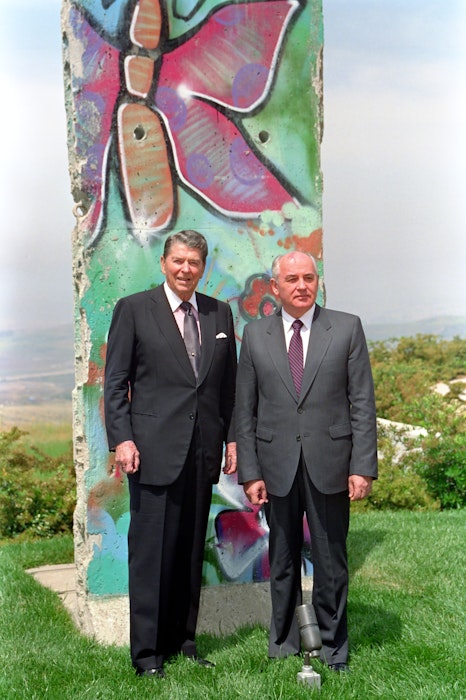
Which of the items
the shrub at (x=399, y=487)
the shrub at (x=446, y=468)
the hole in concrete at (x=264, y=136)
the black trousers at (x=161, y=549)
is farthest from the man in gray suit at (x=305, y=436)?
the shrub at (x=446, y=468)

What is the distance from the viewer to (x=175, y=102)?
18.9ft

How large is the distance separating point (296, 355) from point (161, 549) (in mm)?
1224

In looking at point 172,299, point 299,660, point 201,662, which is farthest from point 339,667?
point 172,299

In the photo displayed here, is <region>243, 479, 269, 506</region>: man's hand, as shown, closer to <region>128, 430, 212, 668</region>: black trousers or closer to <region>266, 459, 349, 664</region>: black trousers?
<region>266, 459, 349, 664</region>: black trousers

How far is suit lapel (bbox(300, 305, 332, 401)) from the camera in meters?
4.63

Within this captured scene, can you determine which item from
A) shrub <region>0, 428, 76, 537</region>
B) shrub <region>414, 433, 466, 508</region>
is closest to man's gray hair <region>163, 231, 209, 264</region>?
shrub <region>0, 428, 76, 537</region>

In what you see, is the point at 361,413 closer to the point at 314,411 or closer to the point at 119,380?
the point at 314,411

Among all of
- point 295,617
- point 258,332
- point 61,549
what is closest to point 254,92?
point 258,332

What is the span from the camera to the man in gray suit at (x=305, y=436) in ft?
15.1

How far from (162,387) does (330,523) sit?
1093mm

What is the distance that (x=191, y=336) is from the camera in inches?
193

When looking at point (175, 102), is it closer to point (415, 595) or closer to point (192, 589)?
point (192, 589)

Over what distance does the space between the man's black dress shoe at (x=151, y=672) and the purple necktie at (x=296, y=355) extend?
5.21 feet

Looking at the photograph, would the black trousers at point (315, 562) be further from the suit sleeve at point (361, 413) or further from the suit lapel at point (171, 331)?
the suit lapel at point (171, 331)
